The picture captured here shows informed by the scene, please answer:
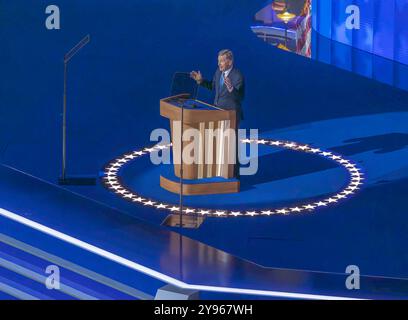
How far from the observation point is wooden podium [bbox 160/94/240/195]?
9438 millimetres

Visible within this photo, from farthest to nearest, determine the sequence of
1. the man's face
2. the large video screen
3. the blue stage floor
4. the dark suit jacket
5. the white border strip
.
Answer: the large video screen → the dark suit jacket → the man's face → the blue stage floor → the white border strip

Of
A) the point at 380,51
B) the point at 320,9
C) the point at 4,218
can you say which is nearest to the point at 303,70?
the point at 380,51

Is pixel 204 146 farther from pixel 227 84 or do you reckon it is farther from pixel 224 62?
pixel 224 62

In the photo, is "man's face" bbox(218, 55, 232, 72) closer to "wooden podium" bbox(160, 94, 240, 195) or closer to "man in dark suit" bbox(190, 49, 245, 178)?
"man in dark suit" bbox(190, 49, 245, 178)

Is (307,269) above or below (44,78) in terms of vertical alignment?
below

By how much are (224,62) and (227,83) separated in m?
0.19

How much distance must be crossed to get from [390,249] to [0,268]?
9.72ft

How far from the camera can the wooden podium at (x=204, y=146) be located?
31.0ft

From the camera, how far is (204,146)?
31.4 ft

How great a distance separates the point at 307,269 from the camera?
7859mm

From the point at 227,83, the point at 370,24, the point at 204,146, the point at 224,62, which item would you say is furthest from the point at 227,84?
the point at 370,24

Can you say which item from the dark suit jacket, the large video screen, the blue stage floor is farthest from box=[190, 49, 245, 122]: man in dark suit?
the large video screen

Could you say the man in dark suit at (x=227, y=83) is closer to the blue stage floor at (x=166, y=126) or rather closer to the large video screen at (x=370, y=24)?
the blue stage floor at (x=166, y=126)

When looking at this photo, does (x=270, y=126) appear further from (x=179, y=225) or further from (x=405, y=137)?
(x=179, y=225)
